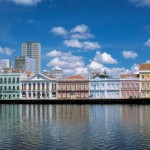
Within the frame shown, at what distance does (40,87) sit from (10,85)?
33.4 ft

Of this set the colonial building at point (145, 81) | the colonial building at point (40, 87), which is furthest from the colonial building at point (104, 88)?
the colonial building at point (40, 87)

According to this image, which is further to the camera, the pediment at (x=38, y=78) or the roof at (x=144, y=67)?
the pediment at (x=38, y=78)

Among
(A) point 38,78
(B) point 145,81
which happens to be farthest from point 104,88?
(A) point 38,78

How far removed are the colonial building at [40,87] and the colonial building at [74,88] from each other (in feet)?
6.26

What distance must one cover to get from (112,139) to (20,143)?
23.9 ft

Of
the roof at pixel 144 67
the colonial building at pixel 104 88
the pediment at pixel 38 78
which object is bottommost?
the colonial building at pixel 104 88

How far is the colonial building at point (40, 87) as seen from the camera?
126062 millimetres

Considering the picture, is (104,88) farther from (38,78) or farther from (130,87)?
(38,78)

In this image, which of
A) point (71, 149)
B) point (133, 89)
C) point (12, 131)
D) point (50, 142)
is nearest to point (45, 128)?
point (12, 131)

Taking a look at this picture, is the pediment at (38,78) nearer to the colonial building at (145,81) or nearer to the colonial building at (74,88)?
the colonial building at (74,88)

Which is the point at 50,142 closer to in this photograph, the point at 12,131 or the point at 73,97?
the point at 12,131

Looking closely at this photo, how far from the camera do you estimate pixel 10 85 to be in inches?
5059

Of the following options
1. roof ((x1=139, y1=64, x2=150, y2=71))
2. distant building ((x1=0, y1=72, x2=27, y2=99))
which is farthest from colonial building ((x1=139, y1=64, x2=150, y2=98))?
distant building ((x1=0, y1=72, x2=27, y2=99))

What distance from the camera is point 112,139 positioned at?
104 ft
